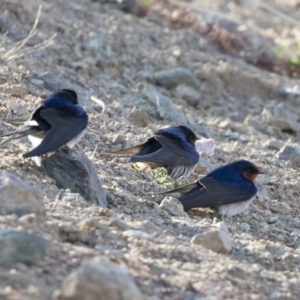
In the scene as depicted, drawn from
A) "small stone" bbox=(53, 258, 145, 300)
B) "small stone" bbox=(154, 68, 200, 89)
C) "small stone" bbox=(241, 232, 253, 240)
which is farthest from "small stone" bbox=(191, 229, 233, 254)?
"small stone" bbox=(154, 68, 200, 89)

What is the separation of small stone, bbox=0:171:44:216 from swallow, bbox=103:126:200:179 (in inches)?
81.5

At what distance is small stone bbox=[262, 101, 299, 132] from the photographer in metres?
10.5

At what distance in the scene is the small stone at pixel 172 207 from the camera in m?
5.88

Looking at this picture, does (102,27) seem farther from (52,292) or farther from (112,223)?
(52,292)

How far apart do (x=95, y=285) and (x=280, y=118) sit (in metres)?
7.42

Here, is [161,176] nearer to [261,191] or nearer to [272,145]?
[261,191]

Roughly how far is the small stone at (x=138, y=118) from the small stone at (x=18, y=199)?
13.5 ft

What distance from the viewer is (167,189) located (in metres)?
6.54

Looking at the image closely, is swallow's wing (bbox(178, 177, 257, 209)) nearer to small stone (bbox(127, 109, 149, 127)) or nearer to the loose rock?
the loose rock

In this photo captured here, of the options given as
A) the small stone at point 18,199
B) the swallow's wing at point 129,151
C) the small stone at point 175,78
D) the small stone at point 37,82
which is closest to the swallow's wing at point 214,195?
the swallow's wing at point 129,151

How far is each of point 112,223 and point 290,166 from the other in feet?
13.6

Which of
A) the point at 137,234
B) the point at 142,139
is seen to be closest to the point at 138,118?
the point at 142,139

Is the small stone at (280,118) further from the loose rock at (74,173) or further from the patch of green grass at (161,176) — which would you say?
the loose rock at (74,173)

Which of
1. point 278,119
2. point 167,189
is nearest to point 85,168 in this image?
point 167,189
